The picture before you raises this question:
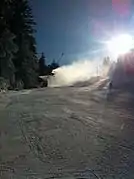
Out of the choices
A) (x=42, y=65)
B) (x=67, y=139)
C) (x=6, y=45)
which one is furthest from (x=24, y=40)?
(x=67, y=139)

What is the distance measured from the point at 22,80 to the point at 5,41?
4.94m

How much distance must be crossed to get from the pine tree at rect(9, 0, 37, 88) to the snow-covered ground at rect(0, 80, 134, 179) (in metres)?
13.4

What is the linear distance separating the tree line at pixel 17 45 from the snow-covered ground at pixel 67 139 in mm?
10060

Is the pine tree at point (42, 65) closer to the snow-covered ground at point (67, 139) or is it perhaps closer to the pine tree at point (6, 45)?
the pine tree at point (6, 45)

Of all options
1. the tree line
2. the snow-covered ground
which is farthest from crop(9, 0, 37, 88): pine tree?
the snow-covered ground

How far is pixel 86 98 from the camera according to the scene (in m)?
14.6

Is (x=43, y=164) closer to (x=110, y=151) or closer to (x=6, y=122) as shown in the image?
(x=110, y=151)

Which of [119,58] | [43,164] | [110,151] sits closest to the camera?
[43,164]

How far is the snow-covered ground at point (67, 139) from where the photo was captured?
23.0ft

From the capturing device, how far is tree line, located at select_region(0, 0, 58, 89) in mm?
22945

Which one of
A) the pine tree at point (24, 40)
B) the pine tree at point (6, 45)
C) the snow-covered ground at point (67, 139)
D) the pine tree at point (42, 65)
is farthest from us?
the pine tree at point (42, 65)

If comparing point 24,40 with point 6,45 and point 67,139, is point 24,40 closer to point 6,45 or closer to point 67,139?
point 6,45

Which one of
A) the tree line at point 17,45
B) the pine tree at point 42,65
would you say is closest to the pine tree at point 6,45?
the tree line at point 17,45

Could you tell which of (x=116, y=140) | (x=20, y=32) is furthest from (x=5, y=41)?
(x=116, y=140)
